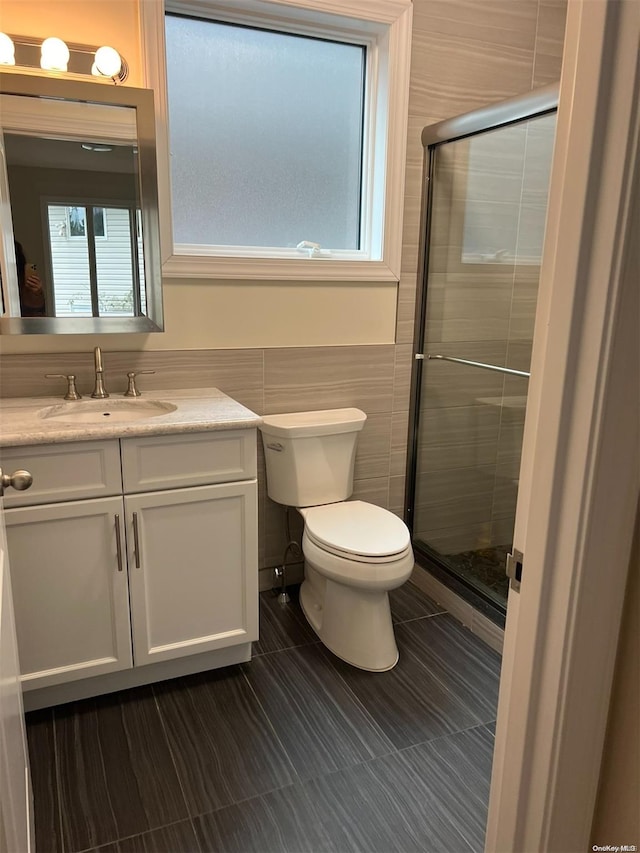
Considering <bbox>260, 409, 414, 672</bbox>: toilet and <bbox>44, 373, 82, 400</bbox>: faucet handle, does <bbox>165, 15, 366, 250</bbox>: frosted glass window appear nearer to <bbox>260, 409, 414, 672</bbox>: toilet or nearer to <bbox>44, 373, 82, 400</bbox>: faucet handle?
<bbox>44, 373, 82, 400</bbox>: faucet handle

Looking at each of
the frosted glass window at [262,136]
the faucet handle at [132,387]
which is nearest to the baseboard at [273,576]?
the faucet handle at [132,387]

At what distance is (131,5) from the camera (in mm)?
2055

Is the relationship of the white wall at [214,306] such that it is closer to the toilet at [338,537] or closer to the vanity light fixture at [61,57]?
the vanity light fixture at [61,57]

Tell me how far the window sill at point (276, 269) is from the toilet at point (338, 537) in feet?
1.77

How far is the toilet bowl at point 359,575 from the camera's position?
6.75ft

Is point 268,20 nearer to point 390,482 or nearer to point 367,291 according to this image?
point 367,291

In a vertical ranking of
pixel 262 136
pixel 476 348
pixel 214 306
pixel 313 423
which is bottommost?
pixel 313 423

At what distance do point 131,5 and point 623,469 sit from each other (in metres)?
2.15

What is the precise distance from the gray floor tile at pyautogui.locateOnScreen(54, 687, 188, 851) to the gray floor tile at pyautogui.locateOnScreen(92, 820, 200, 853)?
0.8 inches

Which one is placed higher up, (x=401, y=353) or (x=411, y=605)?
(x=401, y=353)

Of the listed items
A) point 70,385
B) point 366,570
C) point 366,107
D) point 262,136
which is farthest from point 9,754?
point 366,107

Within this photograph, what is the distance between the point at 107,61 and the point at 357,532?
175 centimetres

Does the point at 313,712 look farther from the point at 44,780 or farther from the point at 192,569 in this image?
the point at 44,780

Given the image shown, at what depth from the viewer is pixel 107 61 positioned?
79.5 inches
